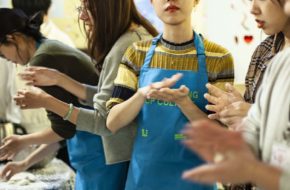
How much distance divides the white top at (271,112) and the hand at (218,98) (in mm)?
206

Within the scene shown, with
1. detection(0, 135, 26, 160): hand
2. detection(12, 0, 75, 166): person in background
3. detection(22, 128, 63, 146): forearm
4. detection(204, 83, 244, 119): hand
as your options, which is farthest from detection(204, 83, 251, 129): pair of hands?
detection(12, 0, 75, 166): person in background

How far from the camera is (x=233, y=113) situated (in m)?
1.08

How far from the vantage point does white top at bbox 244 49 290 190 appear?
81 centimetres

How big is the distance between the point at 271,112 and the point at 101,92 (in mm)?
695

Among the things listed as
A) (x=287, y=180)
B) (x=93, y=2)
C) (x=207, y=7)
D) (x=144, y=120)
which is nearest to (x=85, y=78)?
(x=93, y=2)

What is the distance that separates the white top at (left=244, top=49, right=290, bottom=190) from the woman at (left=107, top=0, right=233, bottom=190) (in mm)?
284

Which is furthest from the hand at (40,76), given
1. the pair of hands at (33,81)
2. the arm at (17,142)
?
the arm at (17,142)

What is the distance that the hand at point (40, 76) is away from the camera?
1603 millimetres

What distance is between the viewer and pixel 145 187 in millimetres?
1231

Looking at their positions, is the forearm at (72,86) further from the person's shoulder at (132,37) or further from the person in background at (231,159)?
the person in background at (231,159)

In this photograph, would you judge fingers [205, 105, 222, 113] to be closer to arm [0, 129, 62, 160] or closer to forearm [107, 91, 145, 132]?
forearm [107, 91, 145, 132]

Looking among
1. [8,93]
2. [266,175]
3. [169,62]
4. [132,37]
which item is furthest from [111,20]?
[8,93]

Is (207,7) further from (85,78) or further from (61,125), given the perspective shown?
(61,125)

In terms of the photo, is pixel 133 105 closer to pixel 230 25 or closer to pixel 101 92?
pixel 101 92
